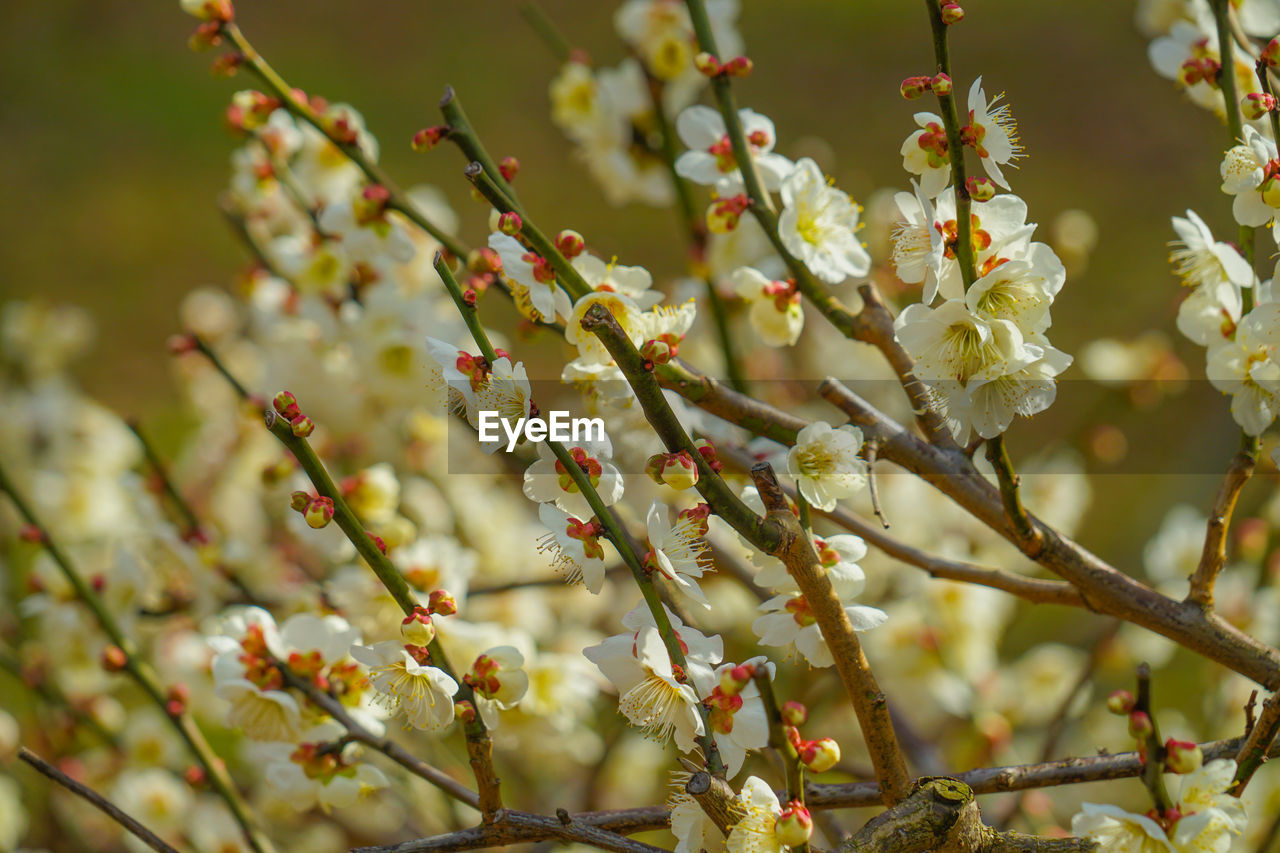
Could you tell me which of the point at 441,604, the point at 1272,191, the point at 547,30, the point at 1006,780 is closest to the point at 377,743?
the point at 441,604

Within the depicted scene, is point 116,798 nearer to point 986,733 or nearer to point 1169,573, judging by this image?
point 986,733

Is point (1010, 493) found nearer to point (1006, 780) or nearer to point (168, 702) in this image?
point (1006, 780)

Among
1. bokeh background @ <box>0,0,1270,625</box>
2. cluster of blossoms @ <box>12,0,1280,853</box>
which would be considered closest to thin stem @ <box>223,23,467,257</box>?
cluster of blossoms @ <box>12,0,1280,853</box>

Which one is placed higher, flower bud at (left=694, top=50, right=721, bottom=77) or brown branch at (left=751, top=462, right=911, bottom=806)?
flower bud at (left=694, top=50, right=721, bottom=77)

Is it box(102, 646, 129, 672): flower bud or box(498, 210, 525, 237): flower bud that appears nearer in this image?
box(498, 210, 525, 237): flower bud

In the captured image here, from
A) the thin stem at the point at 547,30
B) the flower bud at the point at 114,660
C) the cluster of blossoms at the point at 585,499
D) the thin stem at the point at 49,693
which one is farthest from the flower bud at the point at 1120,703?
the thin stem at the point at 49,693

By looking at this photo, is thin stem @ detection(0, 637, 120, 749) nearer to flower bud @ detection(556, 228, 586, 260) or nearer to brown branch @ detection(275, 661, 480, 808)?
brown branch @ detection(275, 661, 480, 808)
